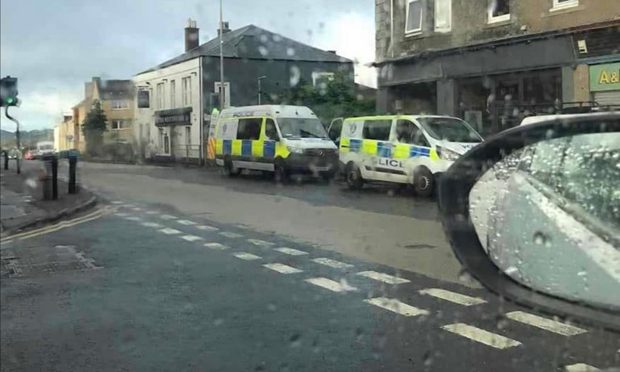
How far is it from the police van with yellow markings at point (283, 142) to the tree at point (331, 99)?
1.20ft

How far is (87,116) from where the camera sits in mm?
6590

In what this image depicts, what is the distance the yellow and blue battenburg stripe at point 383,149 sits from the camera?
1411 centimetres

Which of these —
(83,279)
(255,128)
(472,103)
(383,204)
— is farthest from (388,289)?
(255,128)

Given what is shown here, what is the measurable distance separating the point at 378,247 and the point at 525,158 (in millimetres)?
6444

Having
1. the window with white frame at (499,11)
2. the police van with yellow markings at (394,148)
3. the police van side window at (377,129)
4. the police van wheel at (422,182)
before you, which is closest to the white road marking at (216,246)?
the police van with yellow markings at (394,148)

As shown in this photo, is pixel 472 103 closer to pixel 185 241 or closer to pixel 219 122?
pixel 185 241

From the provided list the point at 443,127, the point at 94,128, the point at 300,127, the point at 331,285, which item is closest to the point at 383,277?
the point at 331,285

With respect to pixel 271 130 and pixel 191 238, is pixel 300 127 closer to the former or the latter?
pixel 271 130

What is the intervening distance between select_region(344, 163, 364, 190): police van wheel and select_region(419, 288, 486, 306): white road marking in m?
10.2

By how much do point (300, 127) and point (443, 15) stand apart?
16.1 ft

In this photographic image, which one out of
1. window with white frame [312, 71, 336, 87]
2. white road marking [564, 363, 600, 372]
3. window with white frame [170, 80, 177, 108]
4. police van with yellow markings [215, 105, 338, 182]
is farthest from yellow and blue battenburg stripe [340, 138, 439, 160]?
white road marking [564, 363, 600, 372]

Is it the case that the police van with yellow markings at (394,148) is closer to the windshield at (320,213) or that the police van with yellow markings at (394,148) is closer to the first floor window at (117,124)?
the windshield at (320,213)

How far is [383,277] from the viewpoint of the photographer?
695cm

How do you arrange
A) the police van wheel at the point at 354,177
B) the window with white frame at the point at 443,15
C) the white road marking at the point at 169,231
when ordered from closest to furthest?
1. the white road marking at the point at 169,231
2. the window with white frame at the point at 443,15
3. the police van wheel at the point at 354,177
